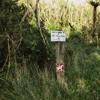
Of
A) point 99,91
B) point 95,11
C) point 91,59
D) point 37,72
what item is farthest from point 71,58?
point 95,11

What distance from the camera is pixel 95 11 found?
10.6m

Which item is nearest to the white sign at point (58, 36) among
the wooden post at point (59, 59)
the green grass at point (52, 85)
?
the wooden post at point (59, 59)

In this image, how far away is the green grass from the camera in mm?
5270

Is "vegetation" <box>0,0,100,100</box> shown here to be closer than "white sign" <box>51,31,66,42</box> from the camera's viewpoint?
Yes

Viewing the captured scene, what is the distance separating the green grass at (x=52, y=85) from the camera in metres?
5.27

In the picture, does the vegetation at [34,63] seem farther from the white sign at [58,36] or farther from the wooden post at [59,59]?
the white sign at [58,36]

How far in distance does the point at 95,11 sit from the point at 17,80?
5.60 m

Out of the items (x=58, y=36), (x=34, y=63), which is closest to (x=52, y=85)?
(x=58, y=36)

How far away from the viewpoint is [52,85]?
550cm

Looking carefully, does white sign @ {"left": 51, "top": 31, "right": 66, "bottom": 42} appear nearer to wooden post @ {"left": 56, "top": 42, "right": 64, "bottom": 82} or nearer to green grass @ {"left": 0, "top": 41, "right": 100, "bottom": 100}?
wooden post @ {"left": 56, "top": 42, "right": 64, "bottom": 82}

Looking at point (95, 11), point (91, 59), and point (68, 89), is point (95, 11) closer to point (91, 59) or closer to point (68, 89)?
point (91, 59)

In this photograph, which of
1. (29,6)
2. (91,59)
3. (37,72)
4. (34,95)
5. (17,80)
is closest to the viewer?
(34,95)

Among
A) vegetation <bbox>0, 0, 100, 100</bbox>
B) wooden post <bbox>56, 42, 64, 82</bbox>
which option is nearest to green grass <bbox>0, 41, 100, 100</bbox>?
vegetation <bbox>0, 0, 100, 100</bbox>

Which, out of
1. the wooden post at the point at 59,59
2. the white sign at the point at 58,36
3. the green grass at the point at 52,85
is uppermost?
the white sign at the point at 58,36
